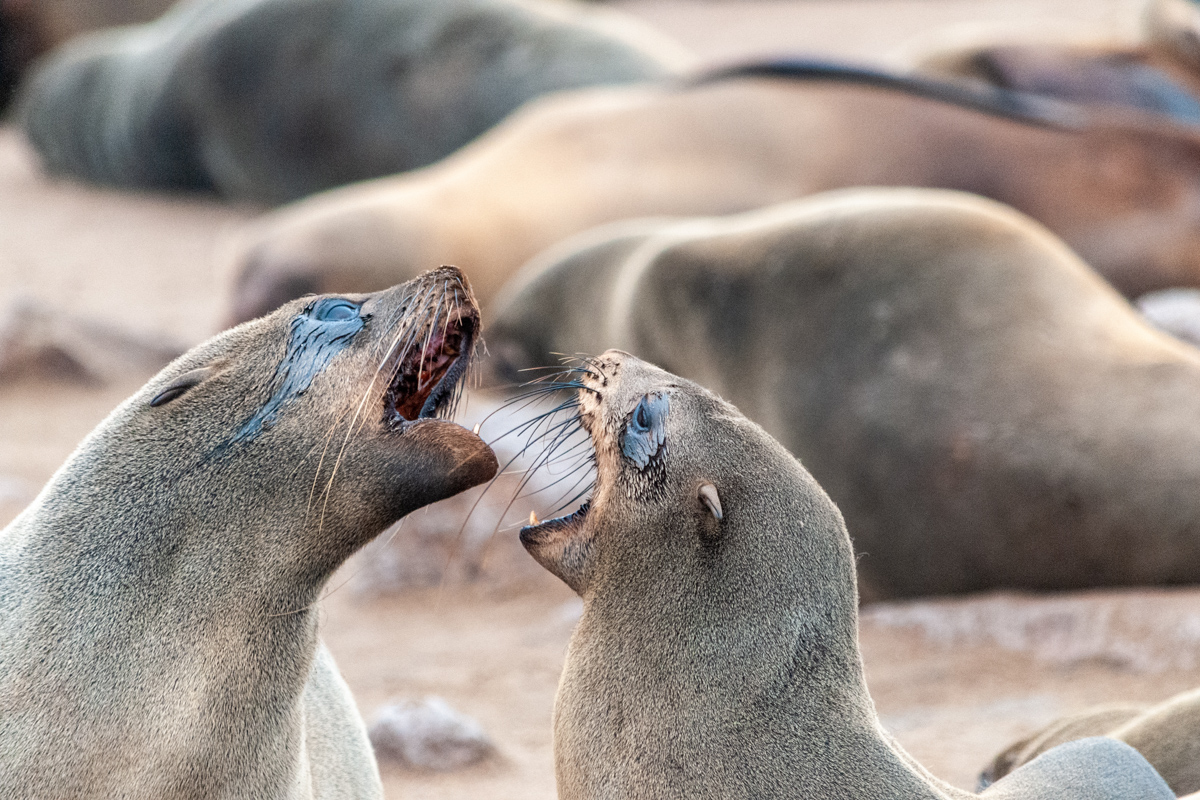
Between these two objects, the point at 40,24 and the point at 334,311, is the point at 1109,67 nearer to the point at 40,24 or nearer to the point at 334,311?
the point at 334,311

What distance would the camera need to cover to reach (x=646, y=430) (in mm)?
2578

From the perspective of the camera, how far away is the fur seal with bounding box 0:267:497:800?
223 centimetres

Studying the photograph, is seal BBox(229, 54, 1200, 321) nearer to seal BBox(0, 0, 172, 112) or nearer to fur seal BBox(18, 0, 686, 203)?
fur seal BBox(18, 0, 686, 203)

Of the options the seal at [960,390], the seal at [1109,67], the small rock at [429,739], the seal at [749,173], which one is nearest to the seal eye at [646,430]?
the small rock at [429,739]

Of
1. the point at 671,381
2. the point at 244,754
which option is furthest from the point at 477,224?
the point at 244,754

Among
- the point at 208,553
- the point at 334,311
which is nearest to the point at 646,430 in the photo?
the point at 334,311

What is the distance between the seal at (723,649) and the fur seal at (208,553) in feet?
1.01

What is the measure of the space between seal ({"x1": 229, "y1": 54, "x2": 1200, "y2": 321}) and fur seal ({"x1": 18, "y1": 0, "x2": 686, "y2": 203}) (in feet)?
6.17

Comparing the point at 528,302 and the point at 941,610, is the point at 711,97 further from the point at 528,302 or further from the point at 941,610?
the point at 941,610

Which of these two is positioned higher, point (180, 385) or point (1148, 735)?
point (180, 385)

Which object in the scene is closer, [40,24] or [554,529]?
[554,529]

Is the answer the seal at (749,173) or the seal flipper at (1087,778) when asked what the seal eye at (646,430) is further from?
the seal at (749,173)

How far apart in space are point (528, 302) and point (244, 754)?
4026 millimetres

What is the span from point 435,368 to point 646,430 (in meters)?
0.41
